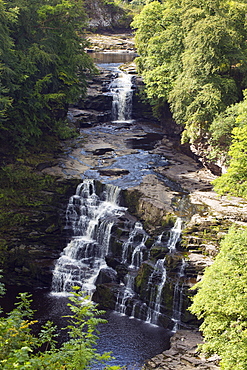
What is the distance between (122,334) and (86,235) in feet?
29.3

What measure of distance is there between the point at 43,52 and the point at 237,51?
46.2 ft

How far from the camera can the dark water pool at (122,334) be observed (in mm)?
21547

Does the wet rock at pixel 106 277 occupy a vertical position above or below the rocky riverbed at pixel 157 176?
below

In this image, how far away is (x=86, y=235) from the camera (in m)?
30.6

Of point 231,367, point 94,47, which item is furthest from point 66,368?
point 94,47

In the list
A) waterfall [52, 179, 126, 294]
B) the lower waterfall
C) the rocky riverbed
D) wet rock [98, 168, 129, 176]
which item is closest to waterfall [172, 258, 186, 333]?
the lower waterfall

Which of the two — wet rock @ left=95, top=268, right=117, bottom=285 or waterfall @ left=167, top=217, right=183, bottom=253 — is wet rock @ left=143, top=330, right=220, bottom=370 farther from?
wet rock @ left=95, top=268, right=117, bottom=285

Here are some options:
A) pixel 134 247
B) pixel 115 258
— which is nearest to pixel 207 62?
pixel 134 247

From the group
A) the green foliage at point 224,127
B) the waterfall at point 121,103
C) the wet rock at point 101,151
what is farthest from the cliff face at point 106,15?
the green foliage at point 224,127

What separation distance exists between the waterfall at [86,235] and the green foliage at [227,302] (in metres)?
11.4

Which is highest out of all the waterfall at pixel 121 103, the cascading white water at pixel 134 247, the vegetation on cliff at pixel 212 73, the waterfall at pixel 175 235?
the vegetation on cliff at pixel 212 73

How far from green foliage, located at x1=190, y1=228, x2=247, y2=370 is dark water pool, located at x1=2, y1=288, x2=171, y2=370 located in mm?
5469

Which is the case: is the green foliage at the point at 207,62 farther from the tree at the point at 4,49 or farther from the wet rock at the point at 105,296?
the wet rock at the point at 105,296

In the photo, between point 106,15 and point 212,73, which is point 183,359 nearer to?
point 212,73
